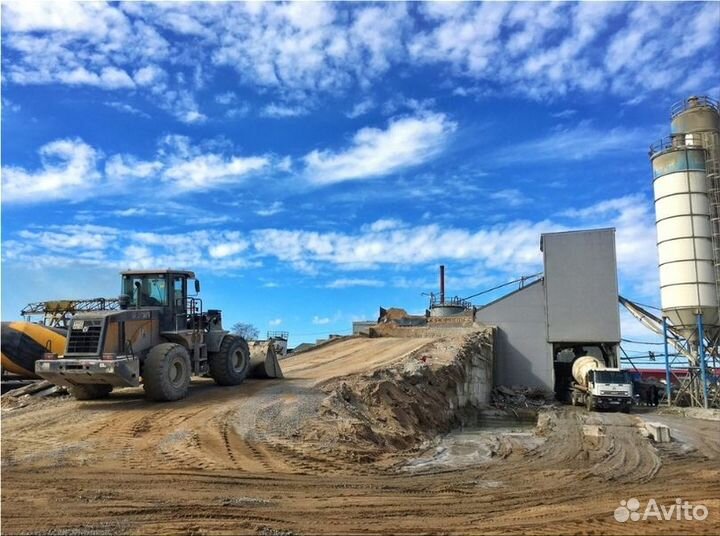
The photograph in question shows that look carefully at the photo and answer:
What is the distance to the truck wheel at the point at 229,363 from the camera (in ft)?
55.5

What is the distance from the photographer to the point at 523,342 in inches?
1506

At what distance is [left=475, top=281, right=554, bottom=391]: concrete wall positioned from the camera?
37719mm

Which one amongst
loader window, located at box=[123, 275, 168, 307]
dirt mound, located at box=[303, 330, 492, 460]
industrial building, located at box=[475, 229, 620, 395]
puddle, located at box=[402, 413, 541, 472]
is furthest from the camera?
industrial building, located at box=[475, 229, 620, 395]

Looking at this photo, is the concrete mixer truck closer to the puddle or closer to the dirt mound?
the dirt mound

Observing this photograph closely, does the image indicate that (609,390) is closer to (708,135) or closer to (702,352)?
(702,352)

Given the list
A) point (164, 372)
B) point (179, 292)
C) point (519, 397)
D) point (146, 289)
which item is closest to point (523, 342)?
point (519, 397)

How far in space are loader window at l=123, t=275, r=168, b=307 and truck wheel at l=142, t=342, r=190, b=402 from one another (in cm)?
173

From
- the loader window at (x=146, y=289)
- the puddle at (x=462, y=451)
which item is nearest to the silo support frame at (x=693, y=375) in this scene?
the puddle at (x=462, y=451)

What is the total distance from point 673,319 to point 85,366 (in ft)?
107

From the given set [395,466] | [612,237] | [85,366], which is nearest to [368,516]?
[395,466]

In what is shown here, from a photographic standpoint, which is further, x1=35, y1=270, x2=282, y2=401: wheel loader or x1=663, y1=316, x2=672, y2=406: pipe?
x1=663, y1=316, x2=672, y2=406: pipe

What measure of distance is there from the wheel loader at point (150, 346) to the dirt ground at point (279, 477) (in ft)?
1.94

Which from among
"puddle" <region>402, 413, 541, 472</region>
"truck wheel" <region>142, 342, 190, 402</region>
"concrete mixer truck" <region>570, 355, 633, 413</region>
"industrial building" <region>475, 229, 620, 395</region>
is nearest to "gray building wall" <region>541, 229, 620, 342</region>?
"industrial building" <region>475, 229, 620, 395</region>

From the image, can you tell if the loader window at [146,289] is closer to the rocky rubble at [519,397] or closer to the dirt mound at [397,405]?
the dirt mound at [397,405]
